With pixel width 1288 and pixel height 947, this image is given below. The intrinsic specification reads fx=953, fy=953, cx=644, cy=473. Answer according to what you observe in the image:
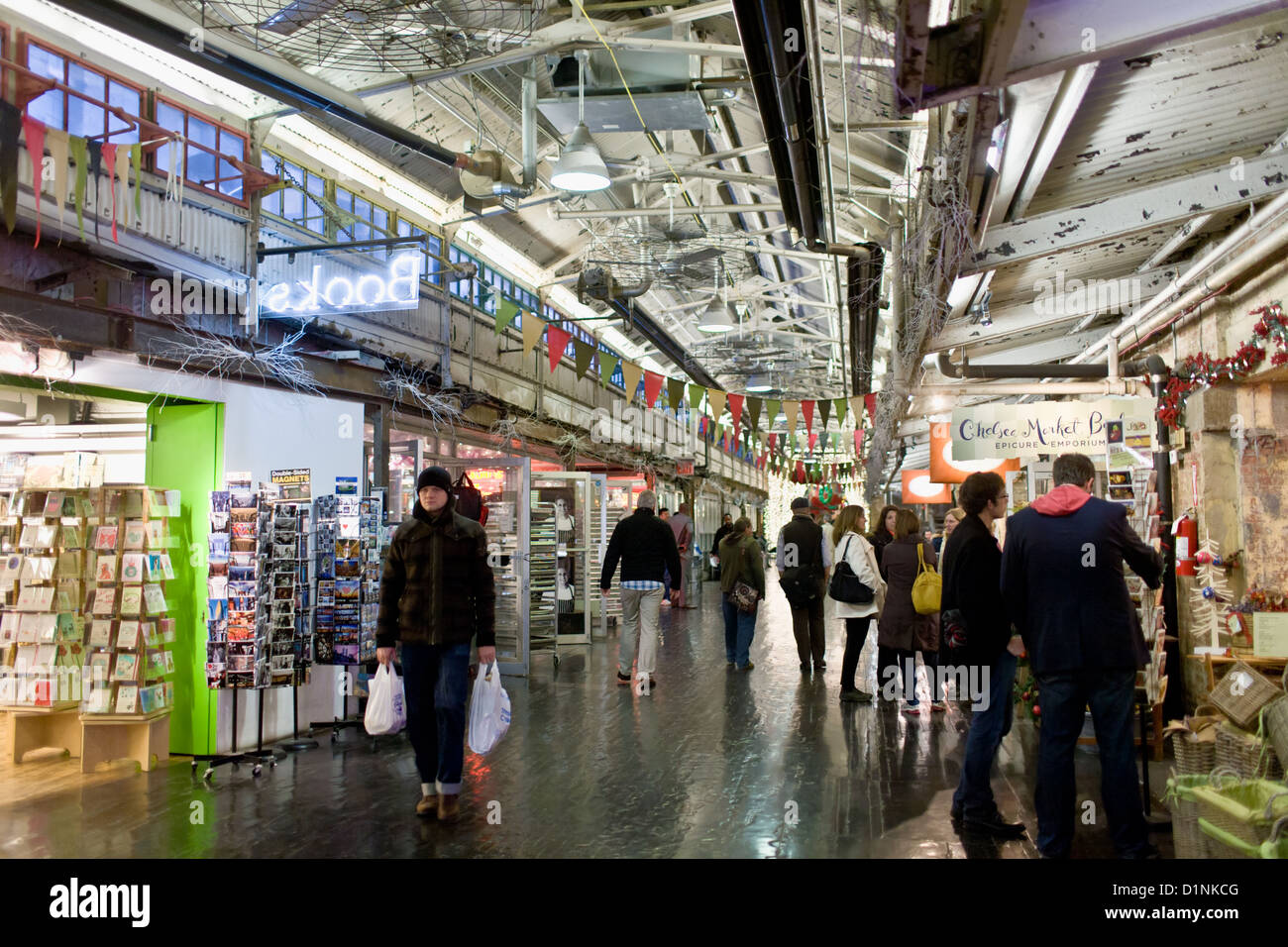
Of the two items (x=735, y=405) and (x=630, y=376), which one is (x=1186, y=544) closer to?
(x=630, y=376)

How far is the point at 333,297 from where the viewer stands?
7633 mm

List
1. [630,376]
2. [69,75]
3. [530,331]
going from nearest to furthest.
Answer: [69,75], [530,331], [630,376]

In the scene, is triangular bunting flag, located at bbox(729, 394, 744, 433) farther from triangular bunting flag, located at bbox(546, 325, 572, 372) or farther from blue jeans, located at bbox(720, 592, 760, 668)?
blue jeans, located at bbox(720, 592, 760, 668)

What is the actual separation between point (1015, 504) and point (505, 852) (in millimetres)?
8292

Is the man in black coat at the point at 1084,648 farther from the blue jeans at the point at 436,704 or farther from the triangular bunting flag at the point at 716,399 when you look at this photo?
the triangular bunting flag at the point at 716,399

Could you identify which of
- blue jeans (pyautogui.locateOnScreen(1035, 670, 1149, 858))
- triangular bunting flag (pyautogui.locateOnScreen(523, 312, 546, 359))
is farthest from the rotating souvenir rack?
blue jeans (pyautogui.locateOnScreen(1035, 670, 1149, 858))

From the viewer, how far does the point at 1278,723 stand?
3.97 m

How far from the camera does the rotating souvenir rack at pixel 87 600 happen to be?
6.24 m

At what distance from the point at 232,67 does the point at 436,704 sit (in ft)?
12.9

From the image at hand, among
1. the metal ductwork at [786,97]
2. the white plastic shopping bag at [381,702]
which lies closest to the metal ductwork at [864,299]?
the metal ductwork at [786,97]

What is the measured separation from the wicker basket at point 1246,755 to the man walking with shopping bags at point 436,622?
3.47 meters

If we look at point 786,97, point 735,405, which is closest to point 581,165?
point 786,97

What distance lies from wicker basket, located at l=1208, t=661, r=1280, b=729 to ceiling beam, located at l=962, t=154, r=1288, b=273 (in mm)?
2652
